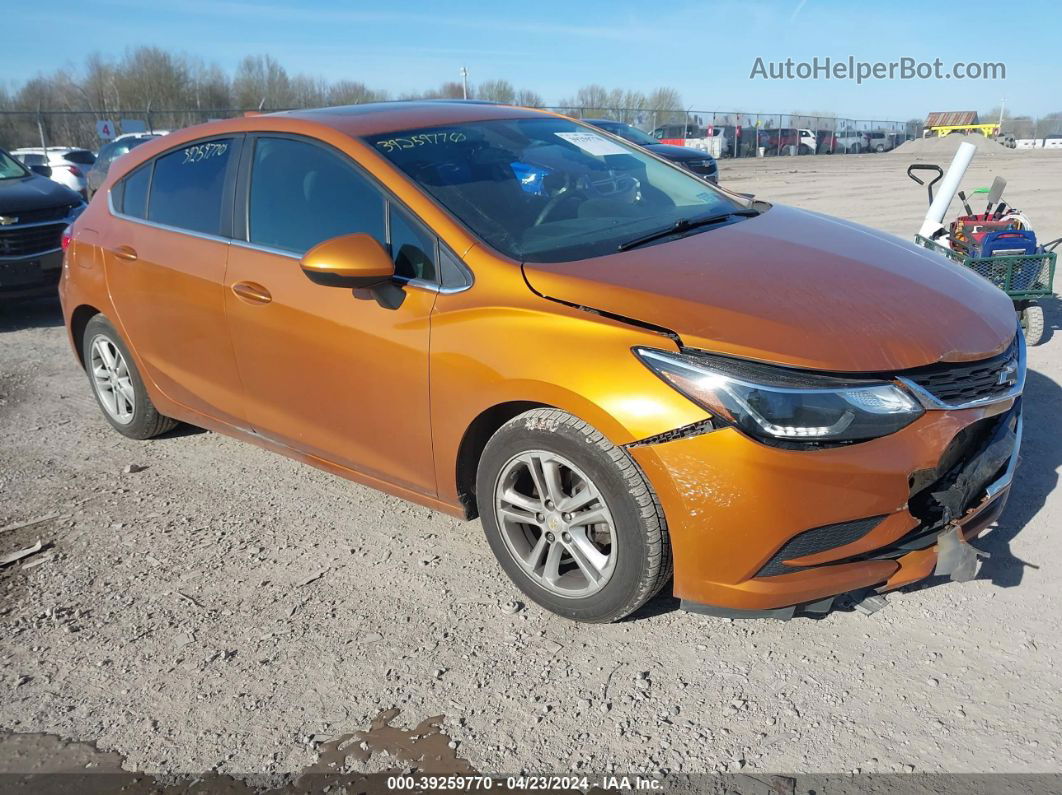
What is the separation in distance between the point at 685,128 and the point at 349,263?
41094 millimetres

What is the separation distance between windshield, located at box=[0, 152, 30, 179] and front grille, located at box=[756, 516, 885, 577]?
9350 millimetres

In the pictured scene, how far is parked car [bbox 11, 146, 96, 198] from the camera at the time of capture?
20172mm

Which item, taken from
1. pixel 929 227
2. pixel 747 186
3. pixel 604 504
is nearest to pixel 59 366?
pixel 604 504

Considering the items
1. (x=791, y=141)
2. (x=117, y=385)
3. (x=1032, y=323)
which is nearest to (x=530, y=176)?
(x=117, y=385)

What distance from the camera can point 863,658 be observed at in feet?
9.02

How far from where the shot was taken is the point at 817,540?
252 cm

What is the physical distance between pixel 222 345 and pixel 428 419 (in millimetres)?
1322

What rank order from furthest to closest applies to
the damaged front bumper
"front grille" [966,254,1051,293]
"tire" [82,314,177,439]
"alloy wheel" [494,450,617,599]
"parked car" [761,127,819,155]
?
"parked car" [761,127,819,155], "front grille" [966,254,1051,293], "tire" [82,314,177,439], "alloy wheel" [494,450,617,599], the damaged front bumper

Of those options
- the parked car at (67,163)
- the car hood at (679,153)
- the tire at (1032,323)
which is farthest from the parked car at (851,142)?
the tire at (1032,323)

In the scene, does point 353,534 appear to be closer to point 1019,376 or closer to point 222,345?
point 222,345

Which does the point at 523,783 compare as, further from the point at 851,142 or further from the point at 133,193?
the point at 851,142

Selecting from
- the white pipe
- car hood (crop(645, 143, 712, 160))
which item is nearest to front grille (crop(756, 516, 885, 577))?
the white pipe

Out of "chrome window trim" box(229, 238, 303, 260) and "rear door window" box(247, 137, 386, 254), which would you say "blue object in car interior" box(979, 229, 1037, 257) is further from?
"chrome window trim" box(229, 238, 303, 260)

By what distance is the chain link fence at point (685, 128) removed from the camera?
Result: 2730 centimetres
